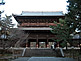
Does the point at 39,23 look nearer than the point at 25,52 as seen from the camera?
No

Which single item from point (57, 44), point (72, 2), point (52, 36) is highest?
point (72, 2)

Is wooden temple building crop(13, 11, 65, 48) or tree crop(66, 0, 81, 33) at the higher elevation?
tree crop(66, 0, 81, 33)

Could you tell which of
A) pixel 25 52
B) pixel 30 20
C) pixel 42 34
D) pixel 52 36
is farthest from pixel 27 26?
pixel 25 52

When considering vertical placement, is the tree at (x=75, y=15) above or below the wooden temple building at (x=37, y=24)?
above

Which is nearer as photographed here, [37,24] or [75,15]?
[75,15]

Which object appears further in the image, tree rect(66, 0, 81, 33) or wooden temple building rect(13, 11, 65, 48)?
wooden temple building rect(13, 11, 65, 48)

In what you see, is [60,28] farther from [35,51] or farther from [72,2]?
[72,2]

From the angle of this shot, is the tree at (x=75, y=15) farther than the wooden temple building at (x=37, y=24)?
No

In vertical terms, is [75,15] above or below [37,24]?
above

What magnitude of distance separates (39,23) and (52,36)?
15.8ft

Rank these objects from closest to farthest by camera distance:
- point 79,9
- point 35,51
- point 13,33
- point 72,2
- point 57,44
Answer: point 79,9
point 72,2
point 13,33
point 35,51
point 57,44

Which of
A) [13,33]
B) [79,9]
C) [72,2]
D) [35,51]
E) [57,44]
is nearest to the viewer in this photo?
[79,9]

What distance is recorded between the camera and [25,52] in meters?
22.6

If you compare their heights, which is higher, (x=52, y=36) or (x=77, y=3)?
(x=77, y=3)
